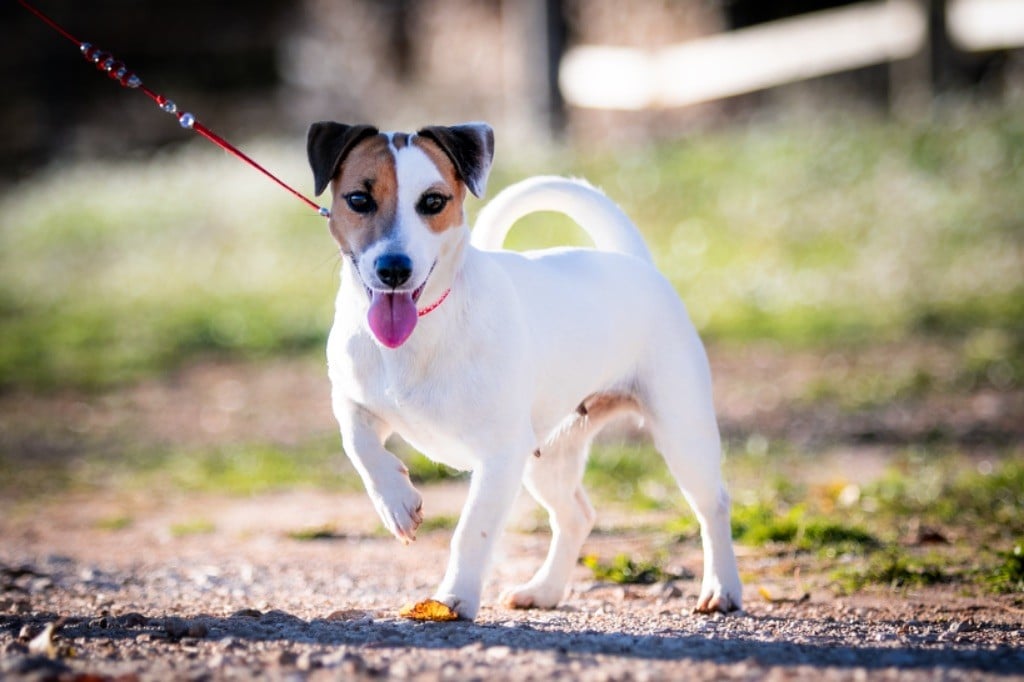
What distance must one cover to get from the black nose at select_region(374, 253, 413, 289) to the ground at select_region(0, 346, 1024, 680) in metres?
1.12

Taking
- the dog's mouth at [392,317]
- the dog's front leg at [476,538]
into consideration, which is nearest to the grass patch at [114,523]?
the dog's front leg at [476,538]

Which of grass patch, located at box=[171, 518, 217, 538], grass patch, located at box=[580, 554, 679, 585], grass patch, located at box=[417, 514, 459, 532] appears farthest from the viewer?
grass patch, located at box=[171, 518, 217, 538]

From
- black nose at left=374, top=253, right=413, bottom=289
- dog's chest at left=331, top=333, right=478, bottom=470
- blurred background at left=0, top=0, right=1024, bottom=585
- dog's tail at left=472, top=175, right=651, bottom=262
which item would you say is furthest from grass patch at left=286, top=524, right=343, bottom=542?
black nose at left=374, top=253, right=413, bottom=289

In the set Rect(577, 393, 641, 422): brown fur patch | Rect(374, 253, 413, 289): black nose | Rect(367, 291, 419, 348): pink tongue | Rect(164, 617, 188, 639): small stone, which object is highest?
Rect(374, 253, 413, 289): black nose

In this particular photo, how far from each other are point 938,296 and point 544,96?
675 cm

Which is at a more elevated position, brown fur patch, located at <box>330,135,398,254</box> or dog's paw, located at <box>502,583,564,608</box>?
brown fur patch, located at <box>330,135,398,254</box>

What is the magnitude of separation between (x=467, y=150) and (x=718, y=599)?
1957 millimetres

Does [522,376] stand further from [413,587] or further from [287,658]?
[413,587]

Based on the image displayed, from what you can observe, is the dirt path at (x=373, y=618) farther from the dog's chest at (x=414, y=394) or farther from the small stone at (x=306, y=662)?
the dog's chest at (x=414, y=394)

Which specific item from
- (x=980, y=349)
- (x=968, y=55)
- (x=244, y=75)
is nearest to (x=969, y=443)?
(x=980, y=349)

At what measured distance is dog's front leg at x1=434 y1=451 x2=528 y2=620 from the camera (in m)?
4.89

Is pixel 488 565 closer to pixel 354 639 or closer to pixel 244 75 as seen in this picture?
pixel 354 639

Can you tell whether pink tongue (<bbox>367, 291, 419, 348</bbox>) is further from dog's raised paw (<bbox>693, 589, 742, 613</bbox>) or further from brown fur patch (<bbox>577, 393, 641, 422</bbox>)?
dog's raised paw (<bbox>693, 589, 742, 613</bbox>)

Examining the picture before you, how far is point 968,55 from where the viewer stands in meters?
15.9
